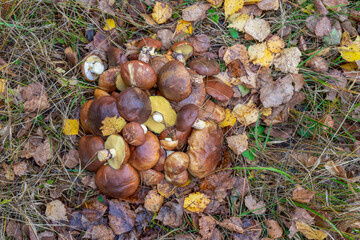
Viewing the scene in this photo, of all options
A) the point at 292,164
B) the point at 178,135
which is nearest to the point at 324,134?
the point at 292,164

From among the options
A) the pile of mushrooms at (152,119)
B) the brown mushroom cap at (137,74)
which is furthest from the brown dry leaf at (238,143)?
the brown mushroom cap at (137,74)

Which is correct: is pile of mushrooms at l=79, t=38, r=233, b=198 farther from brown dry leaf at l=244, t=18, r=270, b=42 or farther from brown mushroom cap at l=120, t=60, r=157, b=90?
brown dry leaf at l=244, t=18, r=270, b=42

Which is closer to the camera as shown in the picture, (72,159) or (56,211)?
(56,211)

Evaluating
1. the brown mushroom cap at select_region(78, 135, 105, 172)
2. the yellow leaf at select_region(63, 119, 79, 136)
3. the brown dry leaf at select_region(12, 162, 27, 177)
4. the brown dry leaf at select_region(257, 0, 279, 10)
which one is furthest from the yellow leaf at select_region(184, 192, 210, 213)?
the brown dry leaf at select_region(257, 0, 279, 10)

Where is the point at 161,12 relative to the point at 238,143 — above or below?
above

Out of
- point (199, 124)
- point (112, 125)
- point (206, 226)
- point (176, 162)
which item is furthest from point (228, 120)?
point (112, 125)

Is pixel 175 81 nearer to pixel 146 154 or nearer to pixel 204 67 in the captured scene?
pixel 204 67

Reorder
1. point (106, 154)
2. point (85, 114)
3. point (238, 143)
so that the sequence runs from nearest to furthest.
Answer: point (106, 154) < point (85, 114) < point (238, 143)
